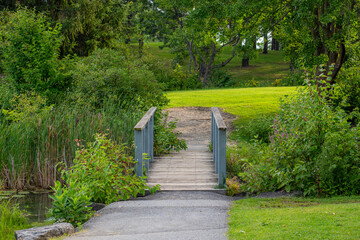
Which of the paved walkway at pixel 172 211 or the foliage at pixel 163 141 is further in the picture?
the foliage at pixel 163 141

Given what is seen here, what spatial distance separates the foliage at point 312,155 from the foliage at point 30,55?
8.69 m

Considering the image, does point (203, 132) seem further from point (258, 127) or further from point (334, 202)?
point (334, 202)

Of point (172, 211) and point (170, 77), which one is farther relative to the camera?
point (170, 77)

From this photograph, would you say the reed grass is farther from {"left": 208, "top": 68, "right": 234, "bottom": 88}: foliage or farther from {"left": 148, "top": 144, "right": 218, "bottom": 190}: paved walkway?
{"left": 208, "top": 68, "right": 234, "bottom": 88}: foliage

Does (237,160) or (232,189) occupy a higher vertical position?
(237,160)

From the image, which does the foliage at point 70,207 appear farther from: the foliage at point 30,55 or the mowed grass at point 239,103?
the mowed grass at point 239,103

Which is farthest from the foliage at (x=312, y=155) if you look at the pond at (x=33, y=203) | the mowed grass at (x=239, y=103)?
the mowed grass at (x=239, y=103)

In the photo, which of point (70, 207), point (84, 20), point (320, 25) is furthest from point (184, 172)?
point (84, 20)

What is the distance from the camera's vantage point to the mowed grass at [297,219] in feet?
15.3

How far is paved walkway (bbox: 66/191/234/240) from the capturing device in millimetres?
Answer: 4910

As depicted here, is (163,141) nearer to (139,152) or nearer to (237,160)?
(237,160)

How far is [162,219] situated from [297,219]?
63.8 inches

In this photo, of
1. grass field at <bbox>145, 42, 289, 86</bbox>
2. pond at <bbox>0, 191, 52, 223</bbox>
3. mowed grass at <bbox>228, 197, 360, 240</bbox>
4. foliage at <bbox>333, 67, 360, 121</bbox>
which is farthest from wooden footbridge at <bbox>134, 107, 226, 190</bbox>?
grass field at <bbox>145, 42, 289, 86</bbox>

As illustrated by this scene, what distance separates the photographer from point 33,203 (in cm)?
806
